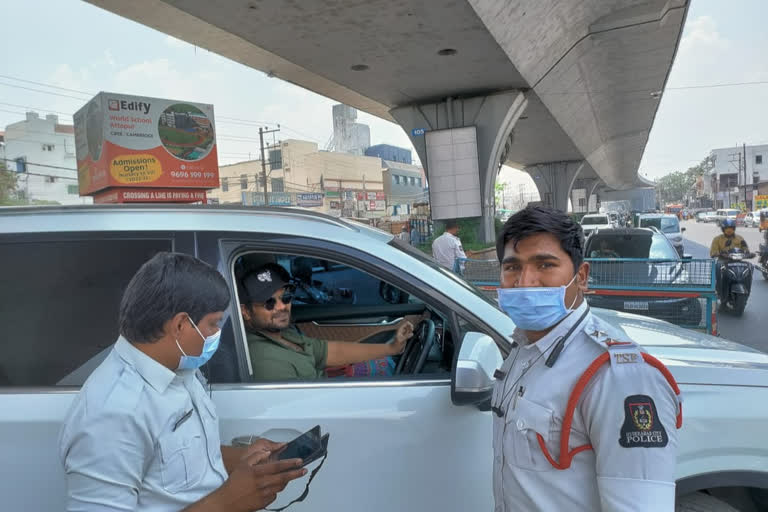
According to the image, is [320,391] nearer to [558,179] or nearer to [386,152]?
[558,179]

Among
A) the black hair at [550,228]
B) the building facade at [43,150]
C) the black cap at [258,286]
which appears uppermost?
the building facade at [43,150]

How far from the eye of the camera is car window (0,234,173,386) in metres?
1.86

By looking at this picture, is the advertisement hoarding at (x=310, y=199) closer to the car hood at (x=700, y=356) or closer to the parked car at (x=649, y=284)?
the parked car at (x=649, y=284)

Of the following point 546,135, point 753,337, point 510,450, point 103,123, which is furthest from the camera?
point 546,135

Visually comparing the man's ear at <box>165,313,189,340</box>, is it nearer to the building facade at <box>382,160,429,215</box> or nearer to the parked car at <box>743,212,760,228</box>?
the parked car at <box>743,212,760,228</box>

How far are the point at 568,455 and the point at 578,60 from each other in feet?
53.0

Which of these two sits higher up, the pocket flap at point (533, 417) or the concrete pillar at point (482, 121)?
the concrete pillar at point (482, 121)

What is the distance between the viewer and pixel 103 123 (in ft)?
39.8

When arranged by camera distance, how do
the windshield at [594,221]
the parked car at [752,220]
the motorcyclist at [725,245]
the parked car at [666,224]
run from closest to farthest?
the motorcyclist at [725,245]
the parked car at [666,224]
the windshield at [594,221]
the parked car at [752,220]

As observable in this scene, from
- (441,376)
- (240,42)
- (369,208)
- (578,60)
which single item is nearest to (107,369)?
(441,376)

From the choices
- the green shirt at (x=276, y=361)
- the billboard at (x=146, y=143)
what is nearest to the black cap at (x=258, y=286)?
the green shirt at (x=276, y=361)

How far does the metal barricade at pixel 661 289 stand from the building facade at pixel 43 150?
5937cm

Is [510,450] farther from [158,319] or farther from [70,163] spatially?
[70,163]

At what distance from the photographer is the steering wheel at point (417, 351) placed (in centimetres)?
265
